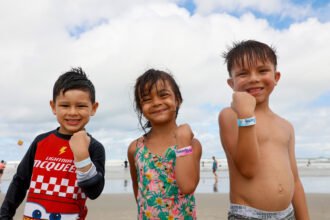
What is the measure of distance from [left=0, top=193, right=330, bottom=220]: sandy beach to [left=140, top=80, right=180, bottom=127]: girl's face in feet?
17.8

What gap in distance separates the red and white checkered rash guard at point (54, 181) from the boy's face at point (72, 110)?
0.15m

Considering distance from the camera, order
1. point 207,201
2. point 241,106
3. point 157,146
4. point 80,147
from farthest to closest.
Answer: point 207,201
point 157,146
point 80,147
point 241,106

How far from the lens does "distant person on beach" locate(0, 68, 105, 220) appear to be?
2646mm

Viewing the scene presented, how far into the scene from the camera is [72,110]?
9.02ft

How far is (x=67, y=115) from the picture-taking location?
108 inches

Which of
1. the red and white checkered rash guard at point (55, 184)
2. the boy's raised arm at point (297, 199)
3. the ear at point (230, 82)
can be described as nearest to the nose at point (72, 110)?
the red and white checkered rash guard at point (55, 184)

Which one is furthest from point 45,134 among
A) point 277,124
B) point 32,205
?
point 277,124

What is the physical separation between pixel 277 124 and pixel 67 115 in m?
1.74

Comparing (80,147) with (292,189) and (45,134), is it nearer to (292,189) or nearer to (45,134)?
(45,134)

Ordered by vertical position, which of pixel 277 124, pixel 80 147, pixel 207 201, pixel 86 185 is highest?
pixel 277 124

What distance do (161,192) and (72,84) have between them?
3.81ft

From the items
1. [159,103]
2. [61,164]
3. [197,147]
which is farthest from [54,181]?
[197,147]

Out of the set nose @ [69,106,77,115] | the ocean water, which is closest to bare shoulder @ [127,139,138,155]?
nose @ [69,106,77,115]

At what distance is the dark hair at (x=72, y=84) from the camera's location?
2.82 m
